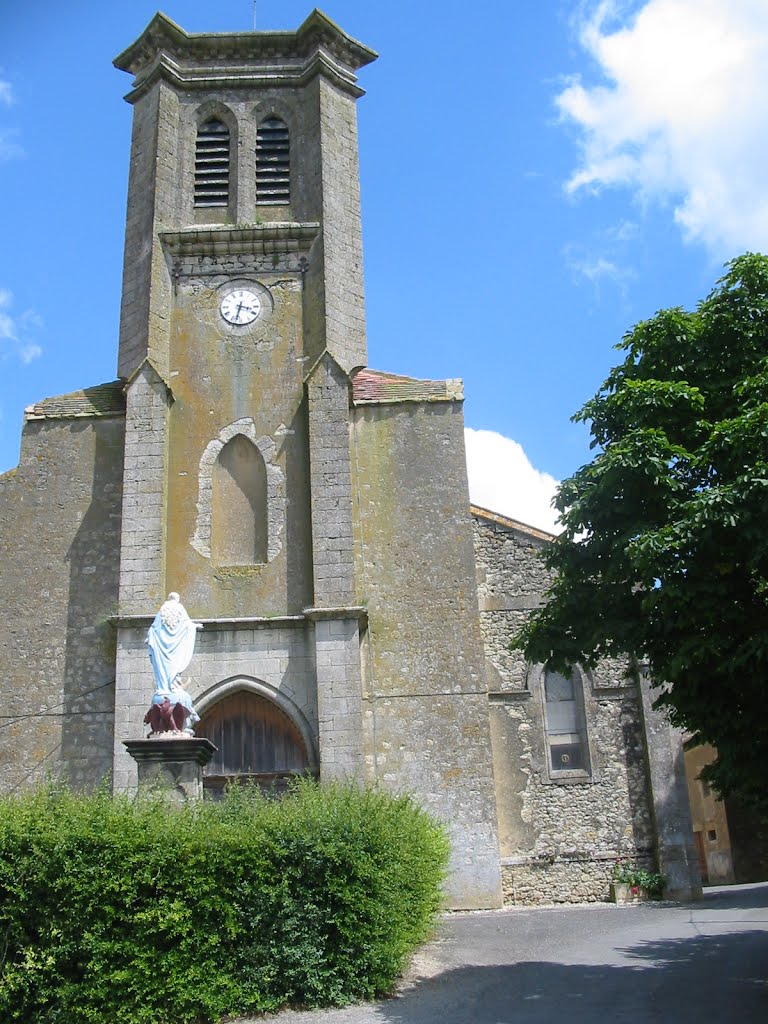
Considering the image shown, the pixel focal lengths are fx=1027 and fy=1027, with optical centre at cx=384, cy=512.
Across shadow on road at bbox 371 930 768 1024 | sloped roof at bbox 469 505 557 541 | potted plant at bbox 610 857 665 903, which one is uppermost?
sloped roof at bbox 469 505 557 541

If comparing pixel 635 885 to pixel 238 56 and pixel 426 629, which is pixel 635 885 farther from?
pixel 238 56

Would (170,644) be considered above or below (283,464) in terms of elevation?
below

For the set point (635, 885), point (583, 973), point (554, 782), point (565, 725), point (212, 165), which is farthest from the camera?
point (212, 165)

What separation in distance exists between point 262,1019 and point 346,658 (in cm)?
680

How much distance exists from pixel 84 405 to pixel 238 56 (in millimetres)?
7521

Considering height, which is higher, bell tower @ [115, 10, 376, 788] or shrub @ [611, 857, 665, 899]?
bell tower @ [115, 10, 376, 788]

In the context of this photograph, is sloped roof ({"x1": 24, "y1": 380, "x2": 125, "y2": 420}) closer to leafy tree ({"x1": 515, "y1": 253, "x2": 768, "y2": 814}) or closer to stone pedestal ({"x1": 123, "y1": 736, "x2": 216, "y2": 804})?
stone pedestal ({"x1": 123, "y1": 736, "x2": 216, "y2": 804})

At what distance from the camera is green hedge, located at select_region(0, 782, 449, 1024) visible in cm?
844

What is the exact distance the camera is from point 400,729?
51.1 ft

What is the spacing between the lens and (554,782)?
1639 cm

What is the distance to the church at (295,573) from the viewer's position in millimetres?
15352

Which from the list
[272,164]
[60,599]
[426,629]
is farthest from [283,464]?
[272,164]

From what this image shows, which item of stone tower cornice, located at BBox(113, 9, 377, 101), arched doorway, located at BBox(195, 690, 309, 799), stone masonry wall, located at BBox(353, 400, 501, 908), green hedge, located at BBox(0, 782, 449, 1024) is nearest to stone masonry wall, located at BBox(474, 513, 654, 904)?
stone masonry wall, located at BBox(353, 400, 501, 908)

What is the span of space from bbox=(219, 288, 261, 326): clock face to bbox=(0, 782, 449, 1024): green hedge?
10.1 m
